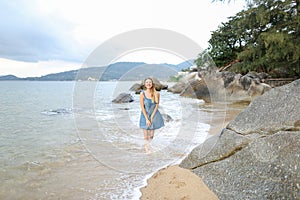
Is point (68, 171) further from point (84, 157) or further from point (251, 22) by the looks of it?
point (251, 22)

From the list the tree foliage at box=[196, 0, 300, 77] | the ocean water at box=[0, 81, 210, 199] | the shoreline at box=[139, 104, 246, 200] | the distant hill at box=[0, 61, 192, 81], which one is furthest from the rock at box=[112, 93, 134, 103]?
the shoreline at box=[139, 104, 246, 200]

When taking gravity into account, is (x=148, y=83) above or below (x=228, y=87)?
below

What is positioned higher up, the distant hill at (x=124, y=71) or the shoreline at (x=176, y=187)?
the distant hill at (x=124, y=71)

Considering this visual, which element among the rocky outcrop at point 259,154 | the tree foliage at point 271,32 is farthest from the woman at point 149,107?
the tree foliage at point 271,32

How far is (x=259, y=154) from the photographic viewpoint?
2.88 meters

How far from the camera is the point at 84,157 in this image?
4945 mm

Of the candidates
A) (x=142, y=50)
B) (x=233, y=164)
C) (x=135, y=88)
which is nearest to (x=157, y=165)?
(x=233, y=164)

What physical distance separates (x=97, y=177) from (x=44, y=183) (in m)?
0.75

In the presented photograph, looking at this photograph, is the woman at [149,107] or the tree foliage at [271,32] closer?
the woman at [149,107]

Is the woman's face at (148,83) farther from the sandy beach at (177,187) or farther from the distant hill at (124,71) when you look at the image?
the sandy beach at (177,187)

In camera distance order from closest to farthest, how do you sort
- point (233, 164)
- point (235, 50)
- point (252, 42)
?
point (233, 164), point (252, 42), point (235, 50)

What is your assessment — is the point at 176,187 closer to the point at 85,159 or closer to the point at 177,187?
the point at 177,187

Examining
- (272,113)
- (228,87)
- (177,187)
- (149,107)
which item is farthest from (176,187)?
(228,87)

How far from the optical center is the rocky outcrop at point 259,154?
2.55 m
